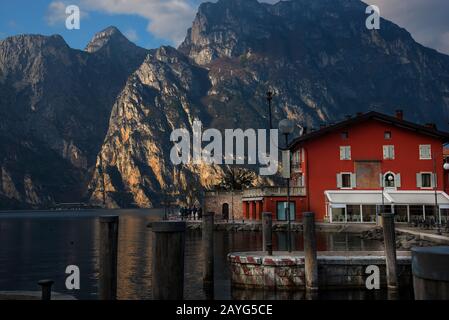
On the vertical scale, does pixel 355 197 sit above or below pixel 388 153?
below

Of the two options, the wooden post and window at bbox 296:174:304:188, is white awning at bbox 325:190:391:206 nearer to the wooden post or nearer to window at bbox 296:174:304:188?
window at bbox 296:174:304:188

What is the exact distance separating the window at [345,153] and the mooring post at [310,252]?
43179 mm

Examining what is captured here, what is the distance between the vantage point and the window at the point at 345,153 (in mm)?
60656

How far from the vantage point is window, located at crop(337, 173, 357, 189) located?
60400 mm

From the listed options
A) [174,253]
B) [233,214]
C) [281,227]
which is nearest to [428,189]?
[281,227]

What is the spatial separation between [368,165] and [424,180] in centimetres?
701

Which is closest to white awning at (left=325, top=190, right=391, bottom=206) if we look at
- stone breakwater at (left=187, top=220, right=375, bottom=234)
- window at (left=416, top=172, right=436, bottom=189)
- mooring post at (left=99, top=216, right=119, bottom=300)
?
stone breakwater at (left=187, top=220, right=375, bottom=234)

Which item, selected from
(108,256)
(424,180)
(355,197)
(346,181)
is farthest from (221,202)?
(108,256)

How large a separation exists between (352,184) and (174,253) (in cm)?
5586

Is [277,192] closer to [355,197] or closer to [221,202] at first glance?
[355,197]

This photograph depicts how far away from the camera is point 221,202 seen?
78.8 meters

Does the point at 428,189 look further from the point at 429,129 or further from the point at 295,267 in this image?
the point at 295,267
